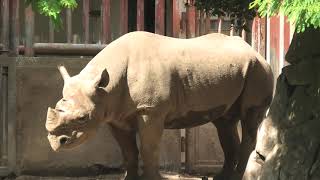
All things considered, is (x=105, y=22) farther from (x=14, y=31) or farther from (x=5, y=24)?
(x=5, y=24)

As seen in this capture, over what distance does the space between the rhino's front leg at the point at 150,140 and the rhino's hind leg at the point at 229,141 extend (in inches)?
54.6

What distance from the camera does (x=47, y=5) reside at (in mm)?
5719

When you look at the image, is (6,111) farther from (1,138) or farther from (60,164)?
(60,164)

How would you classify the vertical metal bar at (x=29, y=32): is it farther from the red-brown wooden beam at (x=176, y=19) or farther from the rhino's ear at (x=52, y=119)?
the rhino's ear at (x=52, y=119)

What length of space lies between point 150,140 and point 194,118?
2.56 ft

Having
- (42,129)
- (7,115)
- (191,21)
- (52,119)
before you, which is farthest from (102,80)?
(191,21)

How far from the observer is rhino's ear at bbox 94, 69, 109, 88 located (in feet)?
22.1

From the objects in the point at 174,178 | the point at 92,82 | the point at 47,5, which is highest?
the point at 47,5

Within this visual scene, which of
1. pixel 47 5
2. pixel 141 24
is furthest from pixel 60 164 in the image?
pixel 47 5

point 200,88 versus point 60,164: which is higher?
point 200,88

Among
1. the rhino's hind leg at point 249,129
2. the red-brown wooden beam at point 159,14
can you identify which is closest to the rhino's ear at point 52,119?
the rhino's hind leg at point 249,129

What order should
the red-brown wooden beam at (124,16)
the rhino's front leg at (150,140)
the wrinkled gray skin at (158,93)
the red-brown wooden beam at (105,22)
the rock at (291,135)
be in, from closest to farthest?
1. the rock at (291,135)
2. the wrinkled gray skin at (158,93)
3. the rhino's front leg at (150,140)
4. the red-brown wooden beam at (105,22)
5. the red-brown wooden beam at (124,16)

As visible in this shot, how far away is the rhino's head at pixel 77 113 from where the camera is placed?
6590 millimetres

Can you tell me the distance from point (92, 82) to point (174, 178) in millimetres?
2581
